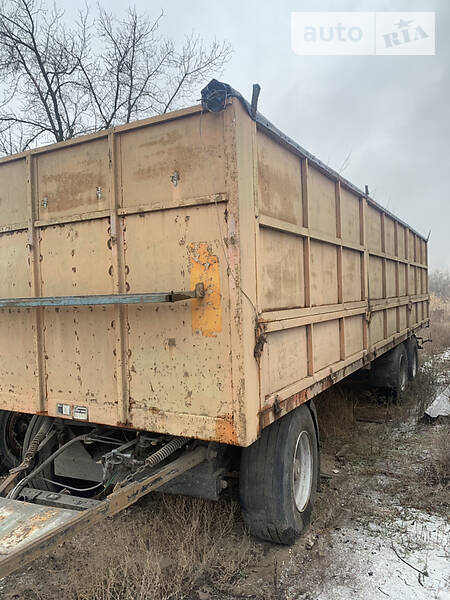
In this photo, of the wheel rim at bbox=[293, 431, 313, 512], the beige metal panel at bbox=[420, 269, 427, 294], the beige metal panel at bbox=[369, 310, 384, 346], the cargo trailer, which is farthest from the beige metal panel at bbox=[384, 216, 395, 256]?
the wheel rim at bbox=[293, 431, 313, 512]

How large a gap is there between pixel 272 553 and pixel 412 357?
21.9 feet

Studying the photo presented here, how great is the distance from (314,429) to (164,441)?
4.26 ft

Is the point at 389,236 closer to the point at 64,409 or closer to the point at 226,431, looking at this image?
the point at 226,431

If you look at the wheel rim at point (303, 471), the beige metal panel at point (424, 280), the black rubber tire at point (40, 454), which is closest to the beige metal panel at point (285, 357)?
the wheel rim at point (303, 471)

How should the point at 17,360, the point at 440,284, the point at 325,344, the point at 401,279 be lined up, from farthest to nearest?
the point at 440,284
the point at 401,279
the point at 325,344
the point at 17,360

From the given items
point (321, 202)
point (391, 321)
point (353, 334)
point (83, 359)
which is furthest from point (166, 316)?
point (391, 321)

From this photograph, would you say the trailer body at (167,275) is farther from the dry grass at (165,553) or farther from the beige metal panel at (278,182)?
the dry grass at (165,553)

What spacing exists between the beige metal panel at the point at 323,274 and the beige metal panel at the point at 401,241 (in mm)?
3646

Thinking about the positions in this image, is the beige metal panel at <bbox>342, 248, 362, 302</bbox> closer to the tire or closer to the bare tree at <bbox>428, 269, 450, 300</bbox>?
the tire

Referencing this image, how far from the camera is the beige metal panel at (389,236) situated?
642 cm

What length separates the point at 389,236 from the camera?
667 cm

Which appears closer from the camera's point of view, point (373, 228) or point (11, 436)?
point (11, 436)

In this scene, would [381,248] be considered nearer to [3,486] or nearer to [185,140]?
[185,140]

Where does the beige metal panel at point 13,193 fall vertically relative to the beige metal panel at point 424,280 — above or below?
above
